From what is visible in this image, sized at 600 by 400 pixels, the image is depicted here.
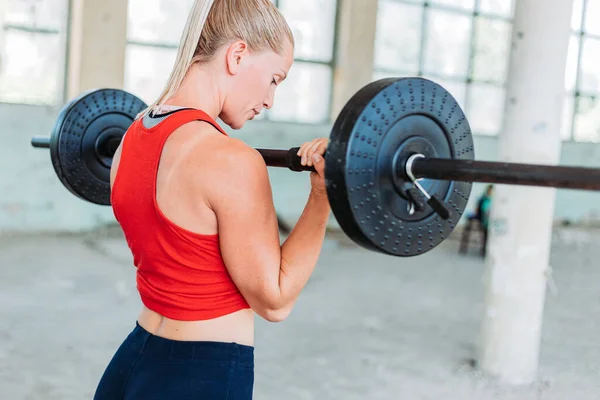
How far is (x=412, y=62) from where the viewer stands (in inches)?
306

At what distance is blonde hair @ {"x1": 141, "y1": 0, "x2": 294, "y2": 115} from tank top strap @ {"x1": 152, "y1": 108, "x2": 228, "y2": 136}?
0.06 m

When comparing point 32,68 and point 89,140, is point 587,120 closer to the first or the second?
point 32,68

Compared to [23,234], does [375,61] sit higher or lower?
higher

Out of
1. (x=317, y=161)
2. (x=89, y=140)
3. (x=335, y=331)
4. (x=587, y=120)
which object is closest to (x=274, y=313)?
(x=317, y=161)

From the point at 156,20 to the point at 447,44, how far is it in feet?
11.2

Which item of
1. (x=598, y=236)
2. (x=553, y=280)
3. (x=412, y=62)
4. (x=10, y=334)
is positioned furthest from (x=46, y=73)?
(x=598, y=236)

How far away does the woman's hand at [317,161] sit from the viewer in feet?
3.54

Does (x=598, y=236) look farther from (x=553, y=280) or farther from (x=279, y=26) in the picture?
(x=279, y=26)

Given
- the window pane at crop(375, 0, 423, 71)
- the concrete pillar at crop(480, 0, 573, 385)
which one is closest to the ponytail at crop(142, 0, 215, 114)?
the concrete pillar at crop(480, 0, 573, 385)

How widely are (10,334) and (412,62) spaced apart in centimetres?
564

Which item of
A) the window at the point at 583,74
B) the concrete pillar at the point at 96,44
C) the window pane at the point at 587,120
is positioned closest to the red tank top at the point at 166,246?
the concrete pillar at the point at 96,44

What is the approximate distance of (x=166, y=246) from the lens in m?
1.00

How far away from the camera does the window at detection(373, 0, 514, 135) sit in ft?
24.8

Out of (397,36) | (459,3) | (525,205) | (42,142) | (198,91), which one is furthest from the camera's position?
(459,3)
